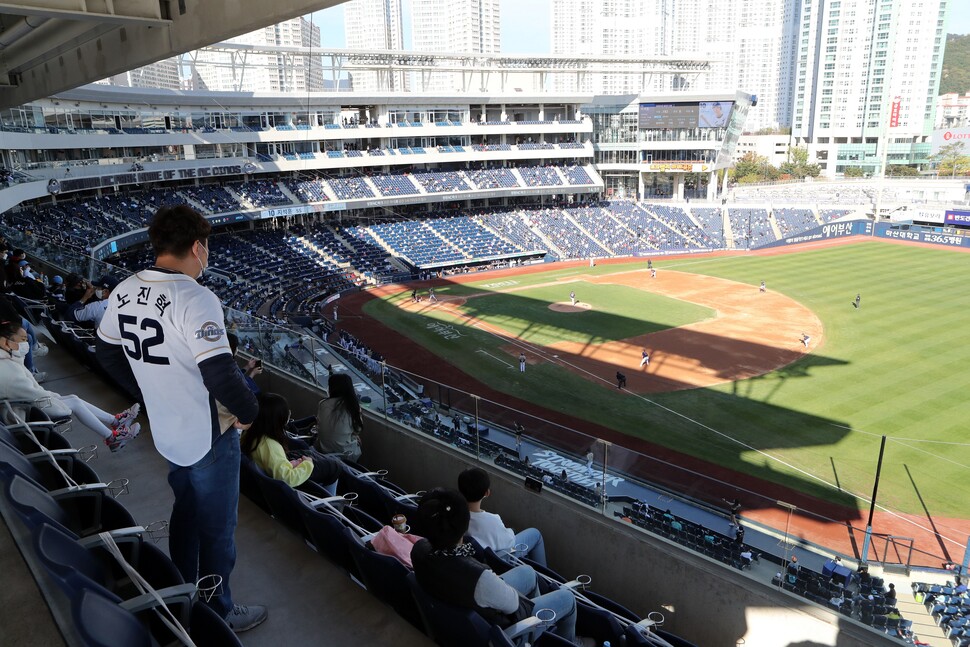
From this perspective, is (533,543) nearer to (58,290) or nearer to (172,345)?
(172,345)

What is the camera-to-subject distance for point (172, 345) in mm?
3260

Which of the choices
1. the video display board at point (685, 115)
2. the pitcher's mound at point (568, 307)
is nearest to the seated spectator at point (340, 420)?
the pitcher's mound at point (568, 307)

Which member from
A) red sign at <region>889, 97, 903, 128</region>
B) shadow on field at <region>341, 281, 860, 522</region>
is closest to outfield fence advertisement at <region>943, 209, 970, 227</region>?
shadow on field at <region>341, 281, 860, 522</region>

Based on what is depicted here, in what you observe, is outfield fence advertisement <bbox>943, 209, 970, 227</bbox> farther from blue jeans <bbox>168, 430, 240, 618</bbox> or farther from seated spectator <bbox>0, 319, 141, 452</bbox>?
blue jeans <bbox>168, 430, 240, 618</bbox>

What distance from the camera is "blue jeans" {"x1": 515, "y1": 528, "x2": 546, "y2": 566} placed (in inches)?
216

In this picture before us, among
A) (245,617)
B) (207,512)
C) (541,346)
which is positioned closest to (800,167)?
(541,346)

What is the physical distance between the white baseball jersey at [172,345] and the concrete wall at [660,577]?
3774 mm

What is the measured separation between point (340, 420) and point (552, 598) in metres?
3.27

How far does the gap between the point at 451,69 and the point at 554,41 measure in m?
91.2

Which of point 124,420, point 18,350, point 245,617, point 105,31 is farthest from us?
point 105,31

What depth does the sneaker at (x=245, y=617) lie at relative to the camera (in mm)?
4176

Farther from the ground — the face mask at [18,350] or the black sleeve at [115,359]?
the black sleeve at [115,359]

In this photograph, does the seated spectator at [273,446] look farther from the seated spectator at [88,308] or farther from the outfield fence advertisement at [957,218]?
the outfield fence advertisement at [957,218]

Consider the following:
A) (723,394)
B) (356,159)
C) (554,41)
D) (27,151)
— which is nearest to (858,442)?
(723,394)
